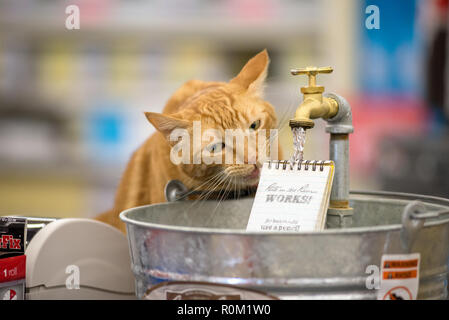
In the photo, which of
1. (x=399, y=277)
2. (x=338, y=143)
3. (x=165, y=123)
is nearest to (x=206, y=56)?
(x=165, y=123)

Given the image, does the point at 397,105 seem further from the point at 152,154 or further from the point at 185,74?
the point at 152,154

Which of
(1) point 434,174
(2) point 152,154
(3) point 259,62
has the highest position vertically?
(3) point 259,62

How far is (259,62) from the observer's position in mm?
1117

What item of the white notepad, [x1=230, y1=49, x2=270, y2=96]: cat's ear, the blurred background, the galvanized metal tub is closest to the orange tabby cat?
[x1=230, y1=49, x2=270, y2=96]: cat's ear

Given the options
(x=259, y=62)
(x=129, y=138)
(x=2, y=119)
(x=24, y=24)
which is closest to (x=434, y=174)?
(x=259, y=62)

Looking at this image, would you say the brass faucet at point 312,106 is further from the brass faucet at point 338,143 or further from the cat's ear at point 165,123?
the cat's ear at point 165,123

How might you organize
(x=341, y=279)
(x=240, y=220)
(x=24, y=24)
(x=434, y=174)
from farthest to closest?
1. (x=24, y=24)
2. (x=434, y=174)
3. (x=240, y=220)
4. (x=341, y=279)

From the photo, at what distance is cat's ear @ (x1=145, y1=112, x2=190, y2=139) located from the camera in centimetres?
95

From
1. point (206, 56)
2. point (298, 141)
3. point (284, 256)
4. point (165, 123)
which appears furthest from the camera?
point (206, 56)

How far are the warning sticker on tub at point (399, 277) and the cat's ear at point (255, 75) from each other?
51 centimetres

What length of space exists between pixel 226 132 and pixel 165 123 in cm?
12

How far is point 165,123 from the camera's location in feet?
3.23

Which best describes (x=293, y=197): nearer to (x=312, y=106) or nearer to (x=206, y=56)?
(x=312, y=106)

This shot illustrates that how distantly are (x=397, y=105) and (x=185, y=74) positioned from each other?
3.62 ft
